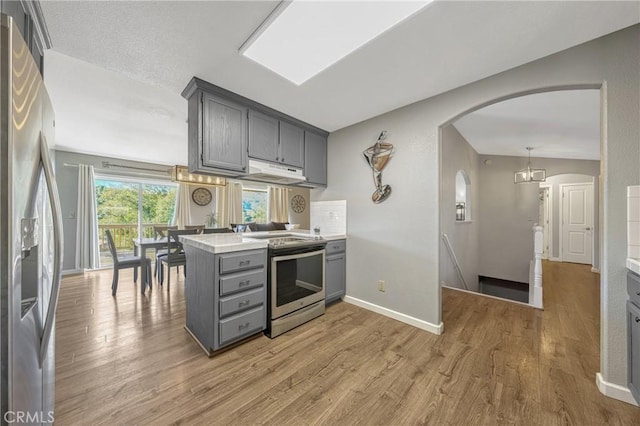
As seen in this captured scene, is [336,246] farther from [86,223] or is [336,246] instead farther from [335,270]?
[86,223]

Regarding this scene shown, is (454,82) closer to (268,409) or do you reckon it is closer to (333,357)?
(333,357)

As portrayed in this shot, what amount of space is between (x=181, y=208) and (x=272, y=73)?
4.91m

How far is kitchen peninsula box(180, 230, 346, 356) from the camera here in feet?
6.15

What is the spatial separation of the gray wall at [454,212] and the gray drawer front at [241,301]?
7.11ft

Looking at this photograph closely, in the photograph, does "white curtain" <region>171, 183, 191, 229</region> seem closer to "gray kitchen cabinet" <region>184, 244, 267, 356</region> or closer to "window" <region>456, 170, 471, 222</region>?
"gray kitchen cabinet" <region>184, 244, 267, 356</region>

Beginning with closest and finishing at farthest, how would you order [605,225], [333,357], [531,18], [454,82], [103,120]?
1. [531,18]
2. [605,225]
3. [333,357]
4. [454,82]
5. [103,120]

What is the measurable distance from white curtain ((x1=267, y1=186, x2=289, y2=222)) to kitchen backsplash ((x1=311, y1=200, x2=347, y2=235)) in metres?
3.98

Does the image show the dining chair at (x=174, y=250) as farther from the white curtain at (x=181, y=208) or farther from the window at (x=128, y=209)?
the window at (x=128, y=209)

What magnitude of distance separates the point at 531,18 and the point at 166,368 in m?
3.33

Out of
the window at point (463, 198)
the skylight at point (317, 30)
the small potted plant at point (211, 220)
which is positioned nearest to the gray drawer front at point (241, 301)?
the skylight at point (317, 30)

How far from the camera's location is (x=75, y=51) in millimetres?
1588

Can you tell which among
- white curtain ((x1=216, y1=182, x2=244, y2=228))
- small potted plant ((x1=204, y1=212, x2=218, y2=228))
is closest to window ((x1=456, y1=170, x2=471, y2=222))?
white curtain ((x1=216, y1=182, x2=244, y2=228))

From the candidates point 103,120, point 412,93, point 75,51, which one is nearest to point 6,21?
point 75,51

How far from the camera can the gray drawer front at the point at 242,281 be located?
188 cm
